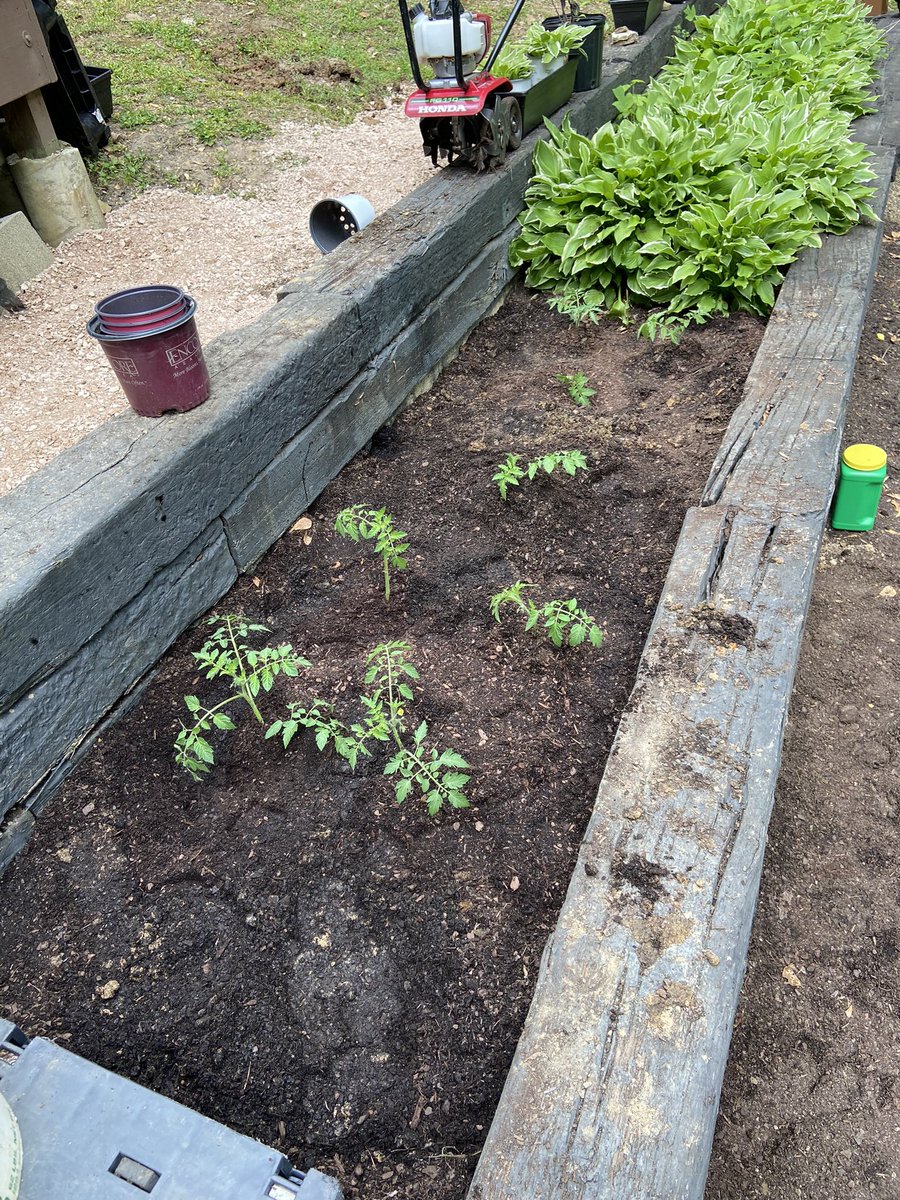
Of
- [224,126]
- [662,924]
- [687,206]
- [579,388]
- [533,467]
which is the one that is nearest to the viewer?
[662,924]

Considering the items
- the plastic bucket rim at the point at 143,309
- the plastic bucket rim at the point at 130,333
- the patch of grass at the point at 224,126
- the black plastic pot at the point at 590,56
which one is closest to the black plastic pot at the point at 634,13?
the black plastic pot at the point at 590,56

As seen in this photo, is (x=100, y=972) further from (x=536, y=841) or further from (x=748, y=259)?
(x=748, y=259)

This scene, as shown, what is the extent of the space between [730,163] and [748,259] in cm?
64

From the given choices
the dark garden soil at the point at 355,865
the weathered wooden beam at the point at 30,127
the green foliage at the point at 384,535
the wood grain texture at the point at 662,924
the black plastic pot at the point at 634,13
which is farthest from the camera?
the black plastic pot at the point at 634,13

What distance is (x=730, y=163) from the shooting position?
13.6ft

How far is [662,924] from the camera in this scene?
167 cm

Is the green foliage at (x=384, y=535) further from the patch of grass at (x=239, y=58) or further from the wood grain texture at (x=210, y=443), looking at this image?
the patch of grass at (x=239, y=58)

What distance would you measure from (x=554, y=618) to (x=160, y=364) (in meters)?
1.40

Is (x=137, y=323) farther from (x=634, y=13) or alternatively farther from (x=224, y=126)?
(x=634, y=13)

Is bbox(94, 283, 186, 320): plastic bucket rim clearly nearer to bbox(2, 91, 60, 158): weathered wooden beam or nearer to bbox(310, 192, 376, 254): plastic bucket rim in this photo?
bbox(310, 192, 376, 254): plastic bucket rim

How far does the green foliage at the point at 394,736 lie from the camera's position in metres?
2.07

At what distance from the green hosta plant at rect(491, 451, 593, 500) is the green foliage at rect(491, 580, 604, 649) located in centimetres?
45

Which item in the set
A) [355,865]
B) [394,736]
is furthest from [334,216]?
[355,865]

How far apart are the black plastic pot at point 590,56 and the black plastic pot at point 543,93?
9 cm
